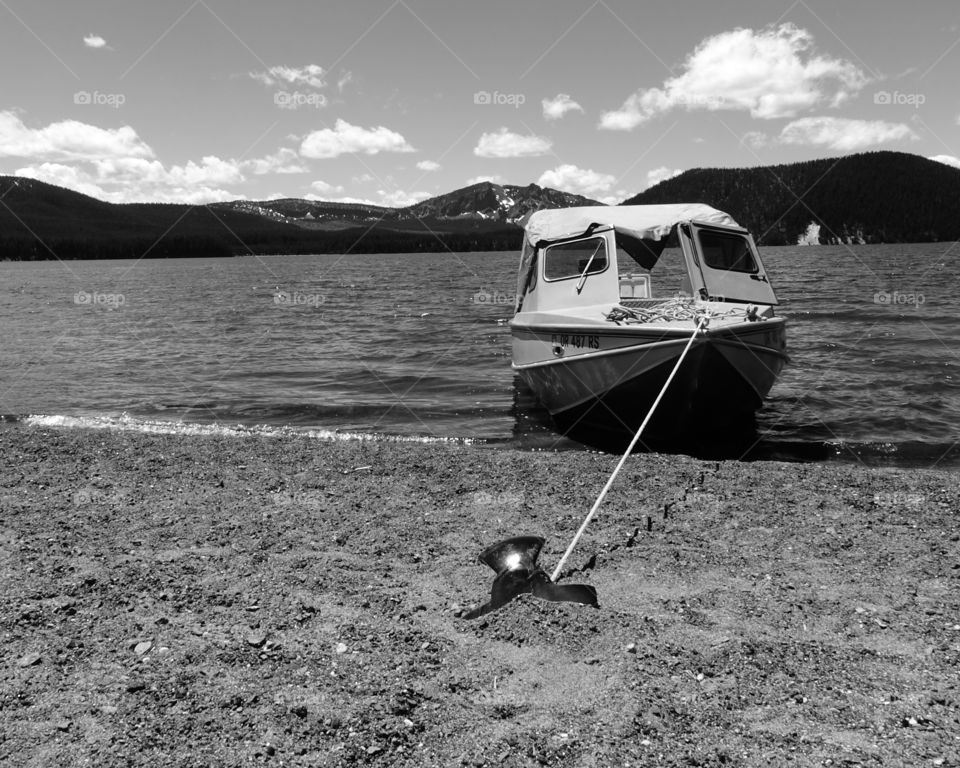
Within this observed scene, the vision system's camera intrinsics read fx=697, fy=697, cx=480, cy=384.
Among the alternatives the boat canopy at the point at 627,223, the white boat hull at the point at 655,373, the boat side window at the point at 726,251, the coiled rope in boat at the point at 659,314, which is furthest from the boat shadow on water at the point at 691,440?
the boat canopy at the point at 627,223

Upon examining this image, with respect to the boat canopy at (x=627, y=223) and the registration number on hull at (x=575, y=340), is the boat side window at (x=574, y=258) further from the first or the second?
the registration number on hull at (x=575, y=340)

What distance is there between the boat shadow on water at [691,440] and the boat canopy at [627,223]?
337 cm

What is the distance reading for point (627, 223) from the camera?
499 inches

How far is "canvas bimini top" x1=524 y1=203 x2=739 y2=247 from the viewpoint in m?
12.7

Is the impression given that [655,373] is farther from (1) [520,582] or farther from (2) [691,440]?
(1) [520,582]

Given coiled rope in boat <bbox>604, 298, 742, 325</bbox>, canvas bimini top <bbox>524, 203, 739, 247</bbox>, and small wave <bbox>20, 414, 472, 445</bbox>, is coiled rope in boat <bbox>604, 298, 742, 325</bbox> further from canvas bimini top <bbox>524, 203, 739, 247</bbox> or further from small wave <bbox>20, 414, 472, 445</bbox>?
small wave <bbox>20, 414, 472, 445</bbox>

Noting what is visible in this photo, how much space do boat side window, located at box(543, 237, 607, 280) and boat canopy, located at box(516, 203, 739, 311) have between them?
0.20 meters

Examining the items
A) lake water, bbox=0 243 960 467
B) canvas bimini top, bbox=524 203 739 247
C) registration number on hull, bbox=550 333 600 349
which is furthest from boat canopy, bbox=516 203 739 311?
lake water, bbox=0 243 960 467

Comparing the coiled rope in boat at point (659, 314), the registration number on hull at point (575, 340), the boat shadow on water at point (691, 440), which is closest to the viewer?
the coiled rope in boat at point (659, 314)

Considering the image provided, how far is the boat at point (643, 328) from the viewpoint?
10.7 meters

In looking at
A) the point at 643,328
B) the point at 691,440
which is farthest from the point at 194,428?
the point at 691,440

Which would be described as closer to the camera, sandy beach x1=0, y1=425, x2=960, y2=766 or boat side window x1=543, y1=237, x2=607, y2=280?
sandy beach x1=0, y1=425, x2=960, y2=766

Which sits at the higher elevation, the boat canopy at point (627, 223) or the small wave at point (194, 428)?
the boat canopy at point (627, 223)

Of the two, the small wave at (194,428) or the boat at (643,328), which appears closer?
the boat at (643,328)
